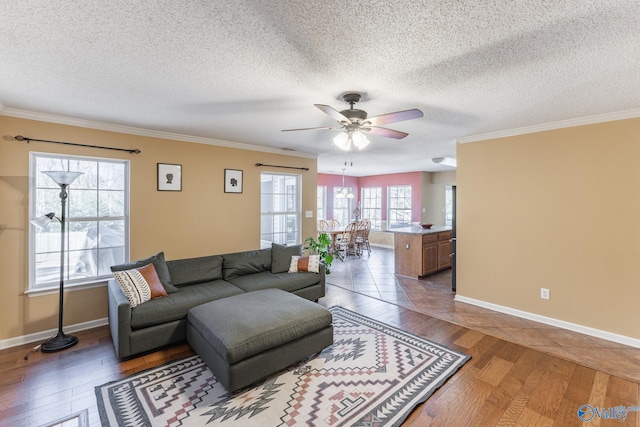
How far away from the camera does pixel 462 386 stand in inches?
89.5

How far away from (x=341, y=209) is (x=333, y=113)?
7.98m

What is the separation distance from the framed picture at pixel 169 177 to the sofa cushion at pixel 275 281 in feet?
4.97

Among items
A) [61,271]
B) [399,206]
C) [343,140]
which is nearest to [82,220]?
[61,271]

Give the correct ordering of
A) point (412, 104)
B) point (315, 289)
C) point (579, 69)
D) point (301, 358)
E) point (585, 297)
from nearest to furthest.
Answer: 1. point (579, 69)
2. point (301, 358)
3. point (412, 104)
4. point (585, 297)
5. point (315, 289)

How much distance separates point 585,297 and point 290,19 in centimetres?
414

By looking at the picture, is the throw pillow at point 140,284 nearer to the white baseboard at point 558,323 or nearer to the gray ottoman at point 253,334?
the gray ottoman at point 253,334

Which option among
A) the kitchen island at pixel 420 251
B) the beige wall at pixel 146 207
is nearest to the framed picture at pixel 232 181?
the beige wall at pixel 146 207

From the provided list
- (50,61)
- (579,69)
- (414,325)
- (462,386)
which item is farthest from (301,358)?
(579,69)

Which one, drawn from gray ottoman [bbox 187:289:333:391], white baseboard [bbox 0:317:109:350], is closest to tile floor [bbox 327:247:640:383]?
gray ottoman [bbox 187:289:333:391]

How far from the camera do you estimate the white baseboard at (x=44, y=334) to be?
2.95 meters

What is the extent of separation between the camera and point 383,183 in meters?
9.49

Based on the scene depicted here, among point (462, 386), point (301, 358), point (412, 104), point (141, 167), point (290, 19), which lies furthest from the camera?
point (141, 167)

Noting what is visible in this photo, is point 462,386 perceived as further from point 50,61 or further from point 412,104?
point 50,61

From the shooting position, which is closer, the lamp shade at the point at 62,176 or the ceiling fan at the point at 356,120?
the ceiling fan at the point at 356,120
